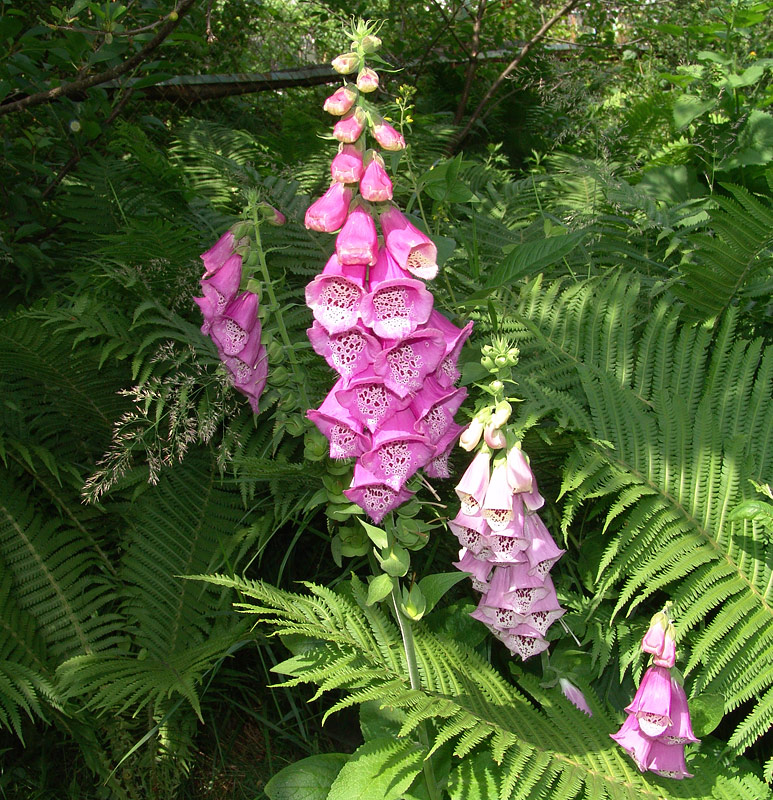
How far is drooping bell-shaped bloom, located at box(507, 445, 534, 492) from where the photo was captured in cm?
159

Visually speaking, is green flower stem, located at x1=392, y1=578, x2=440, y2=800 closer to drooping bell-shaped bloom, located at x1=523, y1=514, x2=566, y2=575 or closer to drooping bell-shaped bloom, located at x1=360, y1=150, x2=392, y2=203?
drooping bell-shaped bloom, located at x1=523, y1=514, x2=566, y2=575

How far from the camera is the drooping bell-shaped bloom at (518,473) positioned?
1595mm

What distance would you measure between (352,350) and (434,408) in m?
0.22

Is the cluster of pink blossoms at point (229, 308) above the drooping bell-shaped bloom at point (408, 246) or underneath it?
underneath

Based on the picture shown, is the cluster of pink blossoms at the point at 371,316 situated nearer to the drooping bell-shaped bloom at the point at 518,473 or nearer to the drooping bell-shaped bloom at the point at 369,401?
the drooping bell-shaped bloom at the point at 369,401

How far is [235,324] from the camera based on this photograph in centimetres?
169

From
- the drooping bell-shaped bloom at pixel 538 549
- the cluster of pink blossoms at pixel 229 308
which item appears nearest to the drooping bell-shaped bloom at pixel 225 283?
the cluster of pink blossoms at pixel 229 308

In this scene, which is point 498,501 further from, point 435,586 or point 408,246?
point 408,246

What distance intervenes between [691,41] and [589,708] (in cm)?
536

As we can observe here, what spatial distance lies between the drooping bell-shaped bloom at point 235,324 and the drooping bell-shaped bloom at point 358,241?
0.34 meters

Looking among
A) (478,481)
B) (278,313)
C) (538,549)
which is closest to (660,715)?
(538,549)

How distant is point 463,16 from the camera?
16.8 ft

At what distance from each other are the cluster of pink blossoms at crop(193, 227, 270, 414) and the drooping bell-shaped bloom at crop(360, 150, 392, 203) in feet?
1.24

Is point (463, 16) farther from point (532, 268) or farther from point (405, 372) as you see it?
point (405, 372)
